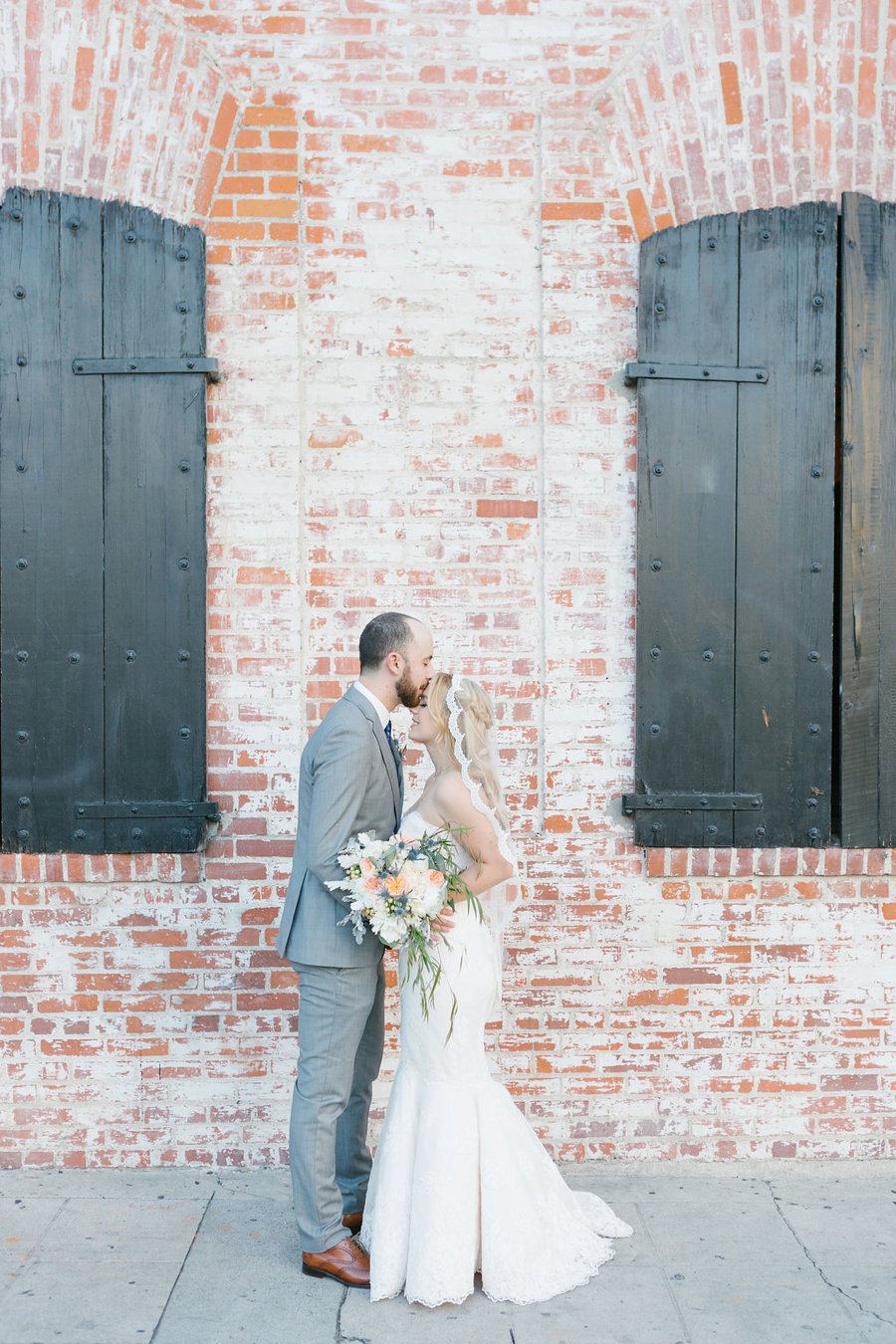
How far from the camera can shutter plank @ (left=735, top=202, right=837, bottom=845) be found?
14.3ft

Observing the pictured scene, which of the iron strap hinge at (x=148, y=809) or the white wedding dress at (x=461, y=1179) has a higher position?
the iron strap hinge at (x=148, y=809)

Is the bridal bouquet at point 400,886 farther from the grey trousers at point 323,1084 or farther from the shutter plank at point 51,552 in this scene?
the shutter plank at point 51,552

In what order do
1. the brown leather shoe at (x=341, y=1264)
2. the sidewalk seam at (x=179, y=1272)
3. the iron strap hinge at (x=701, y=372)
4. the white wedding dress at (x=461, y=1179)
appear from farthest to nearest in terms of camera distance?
the iron strap hinge at (x=701, y=372)
the brown leather shoe at (x=341, y=1264)
the white wedding dress at (x=461, y=1179)
the sidewalk seam at (x=179, y=1272)

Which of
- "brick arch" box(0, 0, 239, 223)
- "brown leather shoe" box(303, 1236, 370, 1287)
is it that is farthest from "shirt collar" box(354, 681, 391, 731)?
"brick arch" box(0, 0, 239, 223)

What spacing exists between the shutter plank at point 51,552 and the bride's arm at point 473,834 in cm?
154

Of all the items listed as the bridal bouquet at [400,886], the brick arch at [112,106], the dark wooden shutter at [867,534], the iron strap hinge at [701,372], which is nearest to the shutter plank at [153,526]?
the brick arch at [112,106]

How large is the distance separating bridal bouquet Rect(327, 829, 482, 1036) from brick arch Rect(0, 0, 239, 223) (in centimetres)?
255

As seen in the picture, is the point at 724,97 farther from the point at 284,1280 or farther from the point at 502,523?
the point at 284,1280

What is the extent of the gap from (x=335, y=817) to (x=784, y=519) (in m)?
2.16

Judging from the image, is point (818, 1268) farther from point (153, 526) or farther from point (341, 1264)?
point (153, 526)

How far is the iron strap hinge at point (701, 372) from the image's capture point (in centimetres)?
428

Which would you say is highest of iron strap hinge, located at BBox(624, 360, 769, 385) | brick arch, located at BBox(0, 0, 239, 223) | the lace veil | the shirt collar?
brick arch, located at BBox(0, 0, 239, 223)

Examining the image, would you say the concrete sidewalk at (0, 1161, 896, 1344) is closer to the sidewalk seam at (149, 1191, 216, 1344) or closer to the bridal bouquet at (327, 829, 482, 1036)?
the sidewalk seam at (149, 1191, 216, 1344)

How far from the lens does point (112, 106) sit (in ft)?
13.8
